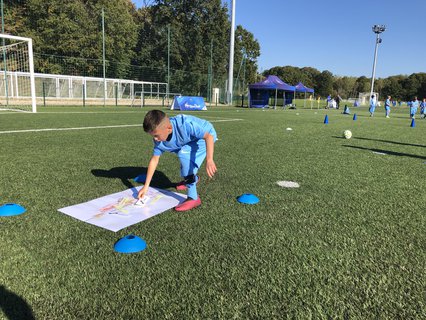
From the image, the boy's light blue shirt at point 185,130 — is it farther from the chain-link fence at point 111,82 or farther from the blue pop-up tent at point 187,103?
the chain-link fence at point 111,82

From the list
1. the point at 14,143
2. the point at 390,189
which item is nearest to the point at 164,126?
the point at 390,189

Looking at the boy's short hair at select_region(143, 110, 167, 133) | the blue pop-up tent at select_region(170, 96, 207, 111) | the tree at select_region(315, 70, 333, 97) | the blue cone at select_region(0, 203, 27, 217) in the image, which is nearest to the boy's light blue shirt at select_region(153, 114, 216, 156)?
the boy's short hair at select_region(143, 110, 167, 133)

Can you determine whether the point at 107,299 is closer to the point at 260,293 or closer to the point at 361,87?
the point at 260,293

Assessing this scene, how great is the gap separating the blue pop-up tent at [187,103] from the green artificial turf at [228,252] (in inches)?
739

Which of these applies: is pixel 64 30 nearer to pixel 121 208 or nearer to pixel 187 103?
pixel 187 103

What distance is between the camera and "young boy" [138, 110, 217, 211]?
3.08 m

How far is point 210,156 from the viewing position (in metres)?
3.22

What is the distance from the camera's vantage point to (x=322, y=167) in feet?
19.0

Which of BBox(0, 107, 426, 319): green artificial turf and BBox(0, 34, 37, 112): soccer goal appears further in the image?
BBox(0, 34, 37, 112): soccer goal

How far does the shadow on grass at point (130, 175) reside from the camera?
4477 millimetres

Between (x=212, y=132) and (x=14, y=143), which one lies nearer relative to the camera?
(x=212, y=132)

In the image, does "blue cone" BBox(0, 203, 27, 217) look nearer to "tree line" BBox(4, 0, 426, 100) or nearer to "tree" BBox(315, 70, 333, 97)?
"tree line" BBox(4, 0, 426, 100)

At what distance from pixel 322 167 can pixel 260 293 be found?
4167 millimetres

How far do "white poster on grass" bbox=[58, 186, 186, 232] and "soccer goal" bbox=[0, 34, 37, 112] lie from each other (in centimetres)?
1571
